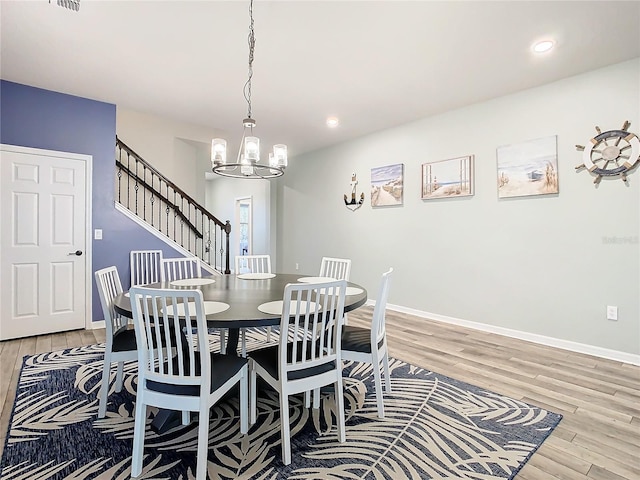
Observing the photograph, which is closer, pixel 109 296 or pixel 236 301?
pixel 236 301

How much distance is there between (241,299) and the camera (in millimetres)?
2174

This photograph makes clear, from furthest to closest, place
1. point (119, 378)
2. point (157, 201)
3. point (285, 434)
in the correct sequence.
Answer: point (157, 201) < point (119, 378) < point (285, 434)

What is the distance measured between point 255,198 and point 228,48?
5.45m

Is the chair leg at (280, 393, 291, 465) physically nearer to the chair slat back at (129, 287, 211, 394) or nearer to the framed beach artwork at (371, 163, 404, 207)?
the chair slat back at (129, 287, 211, 394)

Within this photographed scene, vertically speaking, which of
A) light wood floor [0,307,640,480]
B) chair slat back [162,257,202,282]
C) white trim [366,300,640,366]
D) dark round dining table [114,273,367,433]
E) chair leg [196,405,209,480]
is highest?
chair slat back [162,257,202,282]

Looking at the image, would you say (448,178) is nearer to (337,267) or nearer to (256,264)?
(337,267)

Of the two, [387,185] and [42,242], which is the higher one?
[387,185]

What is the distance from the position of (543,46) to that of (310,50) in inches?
74.5

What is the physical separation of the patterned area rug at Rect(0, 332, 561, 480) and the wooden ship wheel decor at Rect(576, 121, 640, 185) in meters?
2.29

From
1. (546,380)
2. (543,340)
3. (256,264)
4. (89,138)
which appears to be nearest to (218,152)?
(256,264)

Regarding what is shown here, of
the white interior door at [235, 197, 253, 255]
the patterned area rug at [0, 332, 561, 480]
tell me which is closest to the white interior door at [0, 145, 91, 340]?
the patterned area rug at [0, 332, 561, 480]

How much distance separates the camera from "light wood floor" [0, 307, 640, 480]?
5.70ft

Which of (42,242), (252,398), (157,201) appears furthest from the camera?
(157,201)

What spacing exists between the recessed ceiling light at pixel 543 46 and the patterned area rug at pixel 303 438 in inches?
108
